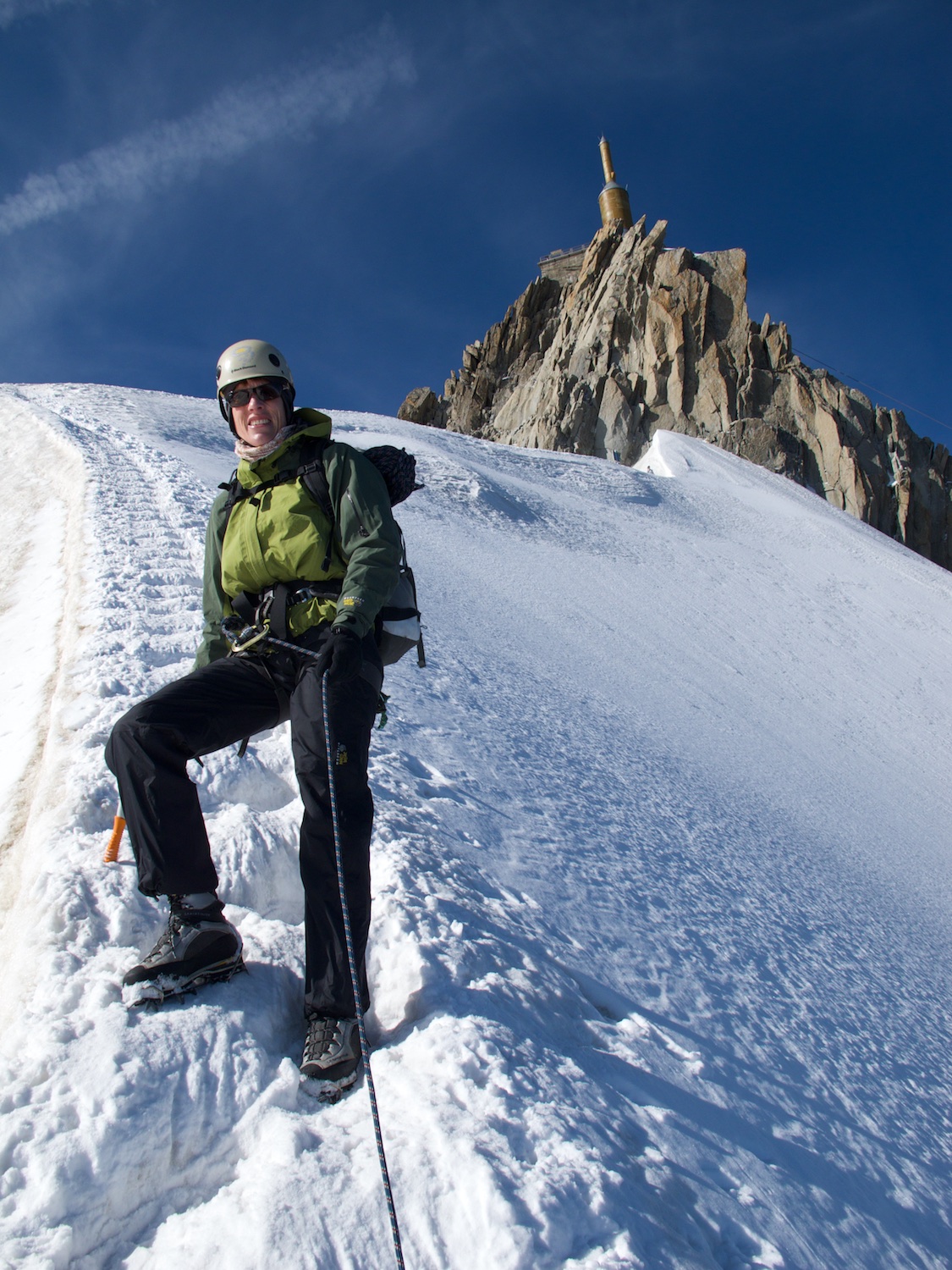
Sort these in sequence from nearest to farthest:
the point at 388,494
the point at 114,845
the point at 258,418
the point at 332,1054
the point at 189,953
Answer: the point at 332,1054 < the point at 189,953 < the point at 114,845 < the point at 388,494 < the point at 258,418

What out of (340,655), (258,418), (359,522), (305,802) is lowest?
(305,802)

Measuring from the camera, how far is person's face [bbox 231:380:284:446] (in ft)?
8.48

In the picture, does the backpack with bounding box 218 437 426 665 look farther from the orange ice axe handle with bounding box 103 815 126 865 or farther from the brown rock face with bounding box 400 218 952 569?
the brown rock face with bounding box 400 218 952 569

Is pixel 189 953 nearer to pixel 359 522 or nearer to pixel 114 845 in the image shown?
pixel 114 845

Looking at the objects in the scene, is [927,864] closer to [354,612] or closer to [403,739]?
[403,739]

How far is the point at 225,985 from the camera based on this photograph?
6.39ft

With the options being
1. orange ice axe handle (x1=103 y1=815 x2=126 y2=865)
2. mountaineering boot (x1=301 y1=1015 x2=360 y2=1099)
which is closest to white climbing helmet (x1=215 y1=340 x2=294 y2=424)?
orange ice axe handle (x1=103 y1=815 x2=126 y2=865)

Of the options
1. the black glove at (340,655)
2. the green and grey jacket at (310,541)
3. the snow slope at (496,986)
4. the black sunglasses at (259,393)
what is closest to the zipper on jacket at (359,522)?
the green and grey jacket at (310,541)

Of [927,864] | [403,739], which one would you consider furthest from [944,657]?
[403,739]

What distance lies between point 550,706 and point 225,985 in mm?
3272

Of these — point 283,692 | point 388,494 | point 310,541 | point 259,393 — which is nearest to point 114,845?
point 283,692

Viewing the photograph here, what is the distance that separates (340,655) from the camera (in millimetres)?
2051

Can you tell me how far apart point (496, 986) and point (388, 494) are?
1.55 metres

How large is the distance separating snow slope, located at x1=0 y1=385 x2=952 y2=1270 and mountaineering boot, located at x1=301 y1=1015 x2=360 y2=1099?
0.04 metres
